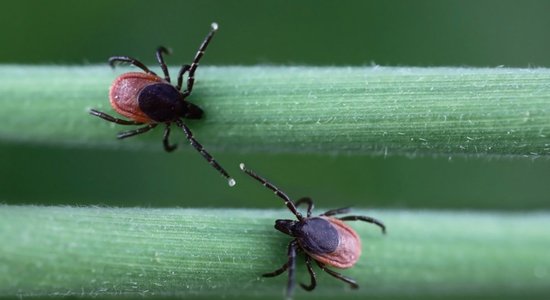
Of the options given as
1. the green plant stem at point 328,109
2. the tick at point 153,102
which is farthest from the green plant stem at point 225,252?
the tick at point 153,102

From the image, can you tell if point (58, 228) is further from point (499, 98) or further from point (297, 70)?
point (499, 98)

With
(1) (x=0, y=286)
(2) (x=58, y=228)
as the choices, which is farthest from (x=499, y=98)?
(1) (x=0, y=286)

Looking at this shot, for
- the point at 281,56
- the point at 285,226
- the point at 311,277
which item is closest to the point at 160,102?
the point at 285,226

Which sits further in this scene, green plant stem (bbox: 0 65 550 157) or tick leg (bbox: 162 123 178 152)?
tick leg (bbox: 162 123 178 152)

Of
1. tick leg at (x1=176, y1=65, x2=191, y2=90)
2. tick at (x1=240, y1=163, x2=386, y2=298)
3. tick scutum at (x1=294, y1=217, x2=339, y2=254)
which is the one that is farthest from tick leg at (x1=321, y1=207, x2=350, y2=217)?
tick leg at (x1=176, y1=65, x2=191, y2=90)

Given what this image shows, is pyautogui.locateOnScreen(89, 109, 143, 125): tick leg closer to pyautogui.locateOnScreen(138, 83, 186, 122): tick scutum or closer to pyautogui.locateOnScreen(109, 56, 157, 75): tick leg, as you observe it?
pyautogui.locateOnScreen(138, 83, 186, 122): tick scutum

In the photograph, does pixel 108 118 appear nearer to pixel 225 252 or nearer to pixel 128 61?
pixel 128 61
